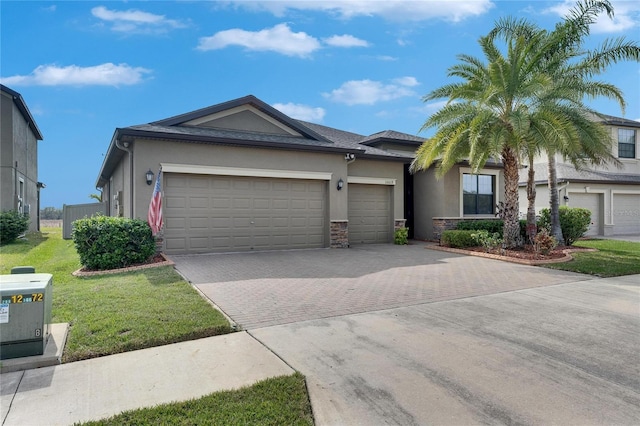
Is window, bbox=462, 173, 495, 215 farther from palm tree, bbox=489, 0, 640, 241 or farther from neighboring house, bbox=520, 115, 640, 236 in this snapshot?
neighboring house, bbox=520, 115, 640, 236

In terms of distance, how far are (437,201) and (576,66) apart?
6.91m

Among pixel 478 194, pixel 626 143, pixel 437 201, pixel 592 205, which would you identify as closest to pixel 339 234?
pixel 437 201

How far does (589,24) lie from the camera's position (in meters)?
12.1

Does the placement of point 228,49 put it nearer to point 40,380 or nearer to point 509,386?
point 40,380

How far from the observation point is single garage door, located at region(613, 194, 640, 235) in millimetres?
21953

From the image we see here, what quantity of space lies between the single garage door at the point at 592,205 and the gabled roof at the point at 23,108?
1176 inches

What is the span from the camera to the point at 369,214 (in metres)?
15.5

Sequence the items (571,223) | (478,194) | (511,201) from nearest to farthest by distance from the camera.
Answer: (511,201) → (571,223) → (478,194)

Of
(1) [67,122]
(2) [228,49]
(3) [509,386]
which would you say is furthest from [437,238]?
(1) [67,122]

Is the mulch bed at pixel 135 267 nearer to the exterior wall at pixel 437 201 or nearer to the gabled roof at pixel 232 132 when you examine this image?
the gabled roof at pixel 232 132

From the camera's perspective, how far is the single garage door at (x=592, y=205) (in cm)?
2086

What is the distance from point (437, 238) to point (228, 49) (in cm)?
1182

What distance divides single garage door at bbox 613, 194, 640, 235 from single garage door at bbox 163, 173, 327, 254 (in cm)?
1902

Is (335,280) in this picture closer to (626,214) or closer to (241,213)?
(241,213)
